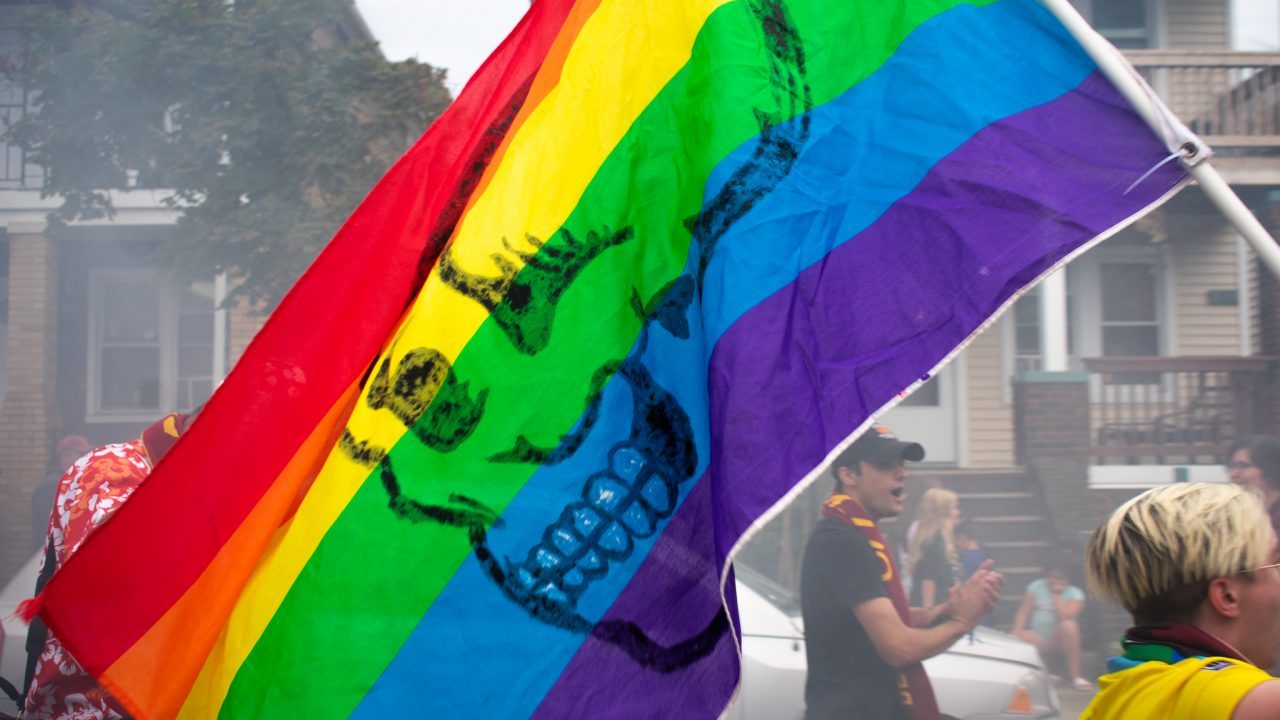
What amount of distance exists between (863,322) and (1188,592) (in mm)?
724

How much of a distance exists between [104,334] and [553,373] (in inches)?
617

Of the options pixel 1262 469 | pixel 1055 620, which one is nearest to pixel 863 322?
pixel 1262 469

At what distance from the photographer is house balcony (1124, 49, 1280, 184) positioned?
12836 mm

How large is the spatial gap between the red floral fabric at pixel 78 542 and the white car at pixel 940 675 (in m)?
3.10

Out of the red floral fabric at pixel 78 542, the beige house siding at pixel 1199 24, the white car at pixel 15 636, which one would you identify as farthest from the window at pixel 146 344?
the red floral fabric at pixel 78 542

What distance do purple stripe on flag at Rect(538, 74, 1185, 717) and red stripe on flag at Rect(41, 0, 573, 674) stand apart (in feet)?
2.36

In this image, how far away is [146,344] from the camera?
54.2ft

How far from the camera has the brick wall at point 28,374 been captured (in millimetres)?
15406

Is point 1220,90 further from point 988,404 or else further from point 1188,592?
point 1188,592

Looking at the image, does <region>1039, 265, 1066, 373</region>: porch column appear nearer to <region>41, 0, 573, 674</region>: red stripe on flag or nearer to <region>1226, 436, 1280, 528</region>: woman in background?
<region>1226, 436, 1280, 528</region>: woman in background

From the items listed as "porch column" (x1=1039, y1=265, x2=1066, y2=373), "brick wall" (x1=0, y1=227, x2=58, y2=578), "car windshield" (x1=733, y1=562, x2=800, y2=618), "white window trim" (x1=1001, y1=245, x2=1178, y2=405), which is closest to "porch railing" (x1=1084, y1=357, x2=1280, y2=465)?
"porch column" (x1=1039, y1=265, x2=1066, y2=373)

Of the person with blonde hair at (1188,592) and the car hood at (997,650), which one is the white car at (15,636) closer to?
the car hood at (997,650)

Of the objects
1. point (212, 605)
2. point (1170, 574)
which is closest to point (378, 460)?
point (212, 605)

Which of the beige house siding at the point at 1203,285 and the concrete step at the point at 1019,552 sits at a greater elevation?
the beige house siding at the point at 1203,285
